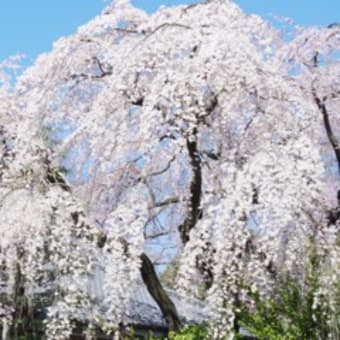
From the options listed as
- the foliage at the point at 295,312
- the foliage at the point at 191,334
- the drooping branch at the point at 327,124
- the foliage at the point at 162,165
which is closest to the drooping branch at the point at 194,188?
the foliage at the point at 162,165

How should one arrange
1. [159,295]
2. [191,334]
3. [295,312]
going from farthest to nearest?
[159,295] → [191,334] → [295,312]

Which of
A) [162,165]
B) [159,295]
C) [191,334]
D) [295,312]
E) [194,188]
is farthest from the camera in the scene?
[162,165]

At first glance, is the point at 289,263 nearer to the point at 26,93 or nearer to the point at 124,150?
the point at 124,150

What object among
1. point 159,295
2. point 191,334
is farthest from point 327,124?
point 191,334

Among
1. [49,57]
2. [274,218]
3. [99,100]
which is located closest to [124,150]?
[99,100]

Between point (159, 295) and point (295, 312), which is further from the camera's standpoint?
point (159, 295)

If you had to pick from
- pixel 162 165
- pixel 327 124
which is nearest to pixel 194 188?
pixel 162 165

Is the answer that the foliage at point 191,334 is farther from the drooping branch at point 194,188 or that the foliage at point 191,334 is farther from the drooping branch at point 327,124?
the drooping branch at point 327,124

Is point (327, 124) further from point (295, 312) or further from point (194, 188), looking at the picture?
point (295, 312)

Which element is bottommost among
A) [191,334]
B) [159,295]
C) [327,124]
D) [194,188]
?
[191,334]

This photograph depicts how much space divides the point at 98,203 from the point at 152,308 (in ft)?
10.2

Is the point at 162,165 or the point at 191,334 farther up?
the point at 162,165

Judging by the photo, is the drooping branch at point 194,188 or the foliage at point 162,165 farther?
the drooping branch at point 194,188

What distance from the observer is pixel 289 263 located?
17.5 feet
